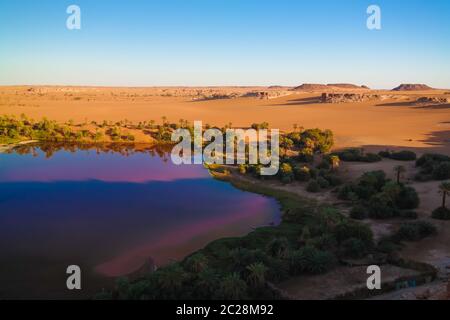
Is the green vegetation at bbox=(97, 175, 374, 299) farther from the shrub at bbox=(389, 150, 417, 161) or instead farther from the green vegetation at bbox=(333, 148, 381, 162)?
the shrub at bbox=(389, 150, 417, 161)

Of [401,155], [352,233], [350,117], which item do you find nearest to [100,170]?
[352,233]

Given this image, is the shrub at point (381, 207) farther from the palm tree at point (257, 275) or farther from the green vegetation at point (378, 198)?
the palm tree at point (257, 275)

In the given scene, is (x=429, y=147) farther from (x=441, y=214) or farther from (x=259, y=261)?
(x=259, y=261)

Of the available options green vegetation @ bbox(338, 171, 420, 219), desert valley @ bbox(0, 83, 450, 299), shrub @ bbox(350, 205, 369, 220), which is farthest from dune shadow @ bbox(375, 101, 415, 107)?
shrub @ bbox(350, 205, 369, 220)

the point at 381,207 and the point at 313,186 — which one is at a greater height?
the point at 313,186

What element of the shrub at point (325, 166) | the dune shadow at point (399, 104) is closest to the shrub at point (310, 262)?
the shrub at point (325, 166)
